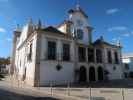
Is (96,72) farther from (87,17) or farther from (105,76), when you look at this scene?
(87,17)

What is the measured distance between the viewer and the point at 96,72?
1054 inches

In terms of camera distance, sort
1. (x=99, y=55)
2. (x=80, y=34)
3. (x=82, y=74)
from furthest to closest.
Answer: (x=99, y=55)
(x=80, y=34)
(x=82, y=74)

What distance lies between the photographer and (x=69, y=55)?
2295 cm

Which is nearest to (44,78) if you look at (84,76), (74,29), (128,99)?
(84,76)

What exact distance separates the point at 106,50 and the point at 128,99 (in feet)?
66.2

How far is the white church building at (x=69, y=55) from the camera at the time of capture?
786 inches

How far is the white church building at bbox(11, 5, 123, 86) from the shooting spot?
65.5ft

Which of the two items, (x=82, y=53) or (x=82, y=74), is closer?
(x=82, y=74)

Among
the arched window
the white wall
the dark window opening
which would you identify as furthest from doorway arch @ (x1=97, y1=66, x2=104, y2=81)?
the white wall

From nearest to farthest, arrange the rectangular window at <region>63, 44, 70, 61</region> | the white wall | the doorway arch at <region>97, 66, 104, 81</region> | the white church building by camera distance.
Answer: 1. the white wall
2. the white church building
3. the rectangular window at <region>63, 44, 70, 61</region>
4. the doorway arch at <region>97, 66, 104, 81</region>

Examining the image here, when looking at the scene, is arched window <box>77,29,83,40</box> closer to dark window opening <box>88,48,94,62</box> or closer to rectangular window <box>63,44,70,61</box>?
dark window opening <box>88,48,94,62</box>

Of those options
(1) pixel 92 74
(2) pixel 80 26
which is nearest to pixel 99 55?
(1) pixel 92 74

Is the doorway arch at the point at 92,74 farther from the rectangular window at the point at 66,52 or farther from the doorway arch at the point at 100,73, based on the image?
the rectangular window at the point at 66,52

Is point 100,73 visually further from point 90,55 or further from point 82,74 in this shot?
point 82,74
